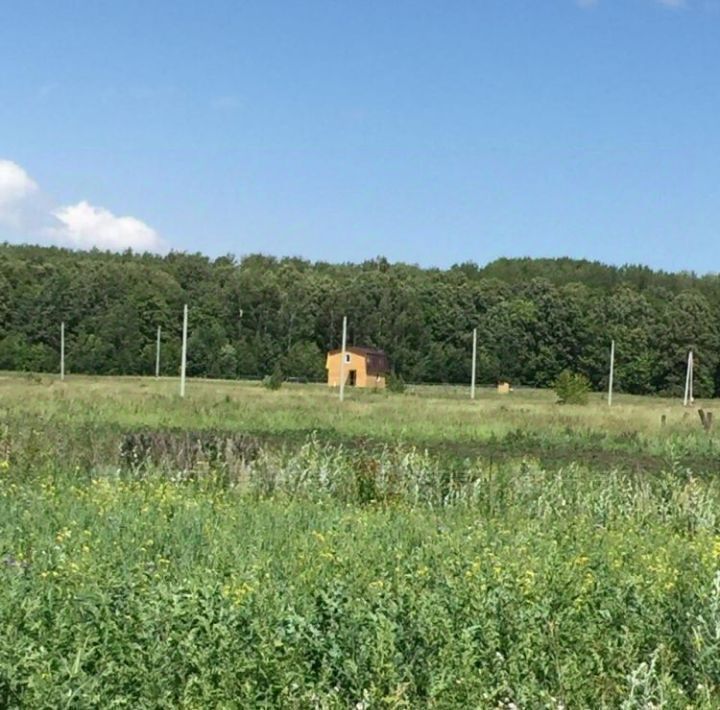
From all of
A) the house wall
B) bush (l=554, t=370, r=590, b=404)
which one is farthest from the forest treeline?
bush (l=554, t=370, r=590, b=404)

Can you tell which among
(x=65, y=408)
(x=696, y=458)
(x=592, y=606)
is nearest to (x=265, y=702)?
(x=592, y=606)

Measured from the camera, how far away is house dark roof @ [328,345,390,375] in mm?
76250

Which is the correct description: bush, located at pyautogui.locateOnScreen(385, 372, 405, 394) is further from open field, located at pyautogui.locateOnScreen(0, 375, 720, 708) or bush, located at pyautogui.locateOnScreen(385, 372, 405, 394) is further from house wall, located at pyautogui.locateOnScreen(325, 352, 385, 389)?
open field, located at pyautogui.locateOnScreen(0, 375, 720, 708)

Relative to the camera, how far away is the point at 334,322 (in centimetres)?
8994

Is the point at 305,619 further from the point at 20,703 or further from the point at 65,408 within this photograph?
the point at 65,408

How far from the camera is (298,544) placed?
689 centimetres

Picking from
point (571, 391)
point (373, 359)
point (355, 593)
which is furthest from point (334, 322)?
point (355, 593)

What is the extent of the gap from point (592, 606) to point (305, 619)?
1480mm

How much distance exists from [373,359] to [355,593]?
72879 mm

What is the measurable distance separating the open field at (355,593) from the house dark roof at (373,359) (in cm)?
6447

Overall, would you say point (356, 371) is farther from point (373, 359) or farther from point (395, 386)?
point (395, 386)

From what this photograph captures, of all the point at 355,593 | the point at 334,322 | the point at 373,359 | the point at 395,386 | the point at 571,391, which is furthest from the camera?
the point at 334,322

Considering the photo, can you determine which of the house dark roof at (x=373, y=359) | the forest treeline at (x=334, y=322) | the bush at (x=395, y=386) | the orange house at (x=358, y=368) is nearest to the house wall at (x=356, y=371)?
the orange house at (x=358, y=368)

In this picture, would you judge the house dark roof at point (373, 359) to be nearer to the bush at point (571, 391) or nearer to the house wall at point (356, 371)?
the house wall at point (356, 371)
